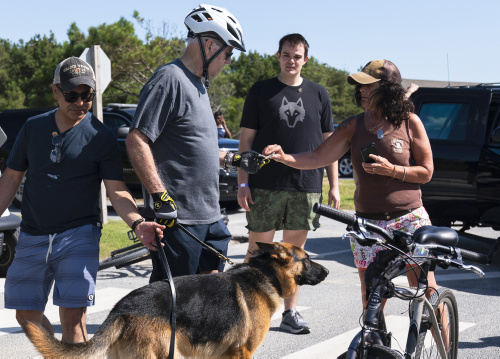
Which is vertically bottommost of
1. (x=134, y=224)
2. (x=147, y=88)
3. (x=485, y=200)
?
(x=485, y=200)

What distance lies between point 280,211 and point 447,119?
4144 mm

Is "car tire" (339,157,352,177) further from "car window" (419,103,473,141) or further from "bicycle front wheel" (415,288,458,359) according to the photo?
"bicycle front wheel" (415,288,458,359)

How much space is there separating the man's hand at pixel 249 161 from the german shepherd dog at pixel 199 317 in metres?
0.54

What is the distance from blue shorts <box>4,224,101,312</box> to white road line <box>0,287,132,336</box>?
2.04 metres

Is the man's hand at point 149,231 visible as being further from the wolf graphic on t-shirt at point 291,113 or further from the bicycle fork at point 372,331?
the wolf graphic on t-shirt at point 291,113

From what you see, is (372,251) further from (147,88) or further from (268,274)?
(147,88)

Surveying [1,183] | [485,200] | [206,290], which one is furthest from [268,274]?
[485,200]

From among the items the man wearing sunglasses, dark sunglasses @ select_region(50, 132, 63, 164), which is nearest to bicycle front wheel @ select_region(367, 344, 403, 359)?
the man wearing sunglasses

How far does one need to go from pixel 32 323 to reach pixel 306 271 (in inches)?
69.3

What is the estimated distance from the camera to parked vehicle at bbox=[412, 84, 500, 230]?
870 cm

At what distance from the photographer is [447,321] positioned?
3938 millimetres

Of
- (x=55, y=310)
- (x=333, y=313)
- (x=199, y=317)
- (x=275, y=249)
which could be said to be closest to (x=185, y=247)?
(x=199, y=317)

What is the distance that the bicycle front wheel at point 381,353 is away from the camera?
3137mm

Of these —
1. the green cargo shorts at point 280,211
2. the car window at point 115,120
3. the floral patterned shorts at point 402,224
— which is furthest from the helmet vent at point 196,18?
the car window at point 115,120
